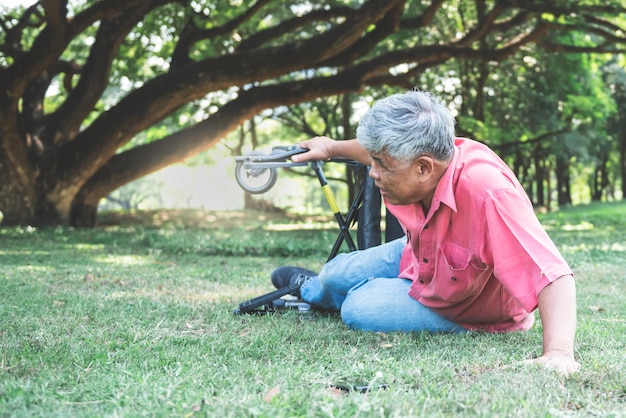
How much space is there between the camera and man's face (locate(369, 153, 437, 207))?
113 inches

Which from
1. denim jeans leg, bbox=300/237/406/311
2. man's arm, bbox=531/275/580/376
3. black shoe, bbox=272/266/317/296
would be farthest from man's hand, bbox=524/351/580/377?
black shoe, bbox=272/266/317/296

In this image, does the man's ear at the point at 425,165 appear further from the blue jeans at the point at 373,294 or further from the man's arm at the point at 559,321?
the blue jeans at the point at 373,294

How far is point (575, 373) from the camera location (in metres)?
2.59

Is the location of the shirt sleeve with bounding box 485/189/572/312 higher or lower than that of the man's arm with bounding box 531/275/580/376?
higher

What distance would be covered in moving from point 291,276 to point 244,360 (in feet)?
5.49

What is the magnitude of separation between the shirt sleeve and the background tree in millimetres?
7621

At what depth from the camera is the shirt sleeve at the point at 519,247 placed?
8.72 feet

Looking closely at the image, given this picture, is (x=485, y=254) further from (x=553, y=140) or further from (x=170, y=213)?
(x=553, y=140)

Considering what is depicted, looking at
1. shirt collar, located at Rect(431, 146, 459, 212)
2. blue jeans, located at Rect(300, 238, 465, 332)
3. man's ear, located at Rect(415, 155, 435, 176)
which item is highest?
man's ear, located at Rect(415, 155, 435, 176)

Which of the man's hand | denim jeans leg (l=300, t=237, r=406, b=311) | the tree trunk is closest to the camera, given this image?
the man's hand

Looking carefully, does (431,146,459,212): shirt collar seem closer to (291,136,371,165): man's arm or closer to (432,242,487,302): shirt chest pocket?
(432,242,487,302): shirt chest pocket

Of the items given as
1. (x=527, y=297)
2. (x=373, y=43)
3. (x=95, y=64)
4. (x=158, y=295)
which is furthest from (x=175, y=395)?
(x=95, y=64)

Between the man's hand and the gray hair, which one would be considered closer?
the man's hand

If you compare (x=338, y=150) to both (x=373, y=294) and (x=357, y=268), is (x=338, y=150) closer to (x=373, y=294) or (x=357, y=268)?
(x=357, y=268)
